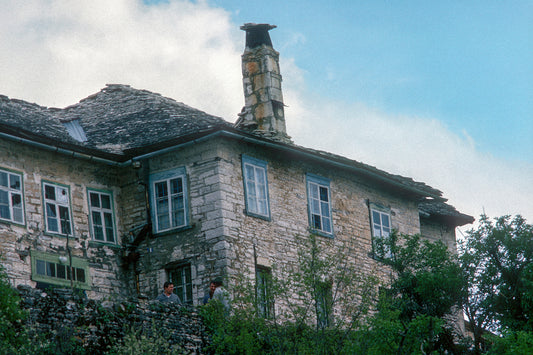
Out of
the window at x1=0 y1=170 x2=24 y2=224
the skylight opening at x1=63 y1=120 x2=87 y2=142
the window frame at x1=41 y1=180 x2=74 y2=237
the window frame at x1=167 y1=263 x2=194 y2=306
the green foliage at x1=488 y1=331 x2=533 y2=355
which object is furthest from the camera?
the skylight opening at x1=63 y1=120 x2=87 y2=142

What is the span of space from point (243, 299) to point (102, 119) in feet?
29.2

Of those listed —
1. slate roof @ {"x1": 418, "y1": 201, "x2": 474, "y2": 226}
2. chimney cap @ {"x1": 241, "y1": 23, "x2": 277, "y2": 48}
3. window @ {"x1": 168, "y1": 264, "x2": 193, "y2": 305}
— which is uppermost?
chimney cap @ {"x1": 241, "y1": 23, "x2": 277, "y2": 48}

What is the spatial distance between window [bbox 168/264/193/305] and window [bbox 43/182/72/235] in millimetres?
2572

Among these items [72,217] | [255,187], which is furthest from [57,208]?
[255,187]

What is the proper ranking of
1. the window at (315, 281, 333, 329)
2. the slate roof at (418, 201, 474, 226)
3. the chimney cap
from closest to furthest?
the window at (315, 281, 333, 329) → the chimney cap → the slate roof at (418, 201, 474, 226)

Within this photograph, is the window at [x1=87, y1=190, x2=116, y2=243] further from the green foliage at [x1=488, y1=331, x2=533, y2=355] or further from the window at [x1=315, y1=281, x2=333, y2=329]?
the green foliage at [x1=488, y1=331, x2=533, y2=355]

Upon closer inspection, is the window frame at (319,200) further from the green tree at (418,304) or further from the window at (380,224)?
the green tree at (418,304)

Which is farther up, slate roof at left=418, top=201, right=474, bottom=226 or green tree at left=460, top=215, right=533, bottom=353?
slate roof at left=418, top=201, right=474, bottom=226

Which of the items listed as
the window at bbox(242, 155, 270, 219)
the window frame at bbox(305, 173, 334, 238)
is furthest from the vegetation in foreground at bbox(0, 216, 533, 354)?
the window at bbox(242, 155, 270, 219)

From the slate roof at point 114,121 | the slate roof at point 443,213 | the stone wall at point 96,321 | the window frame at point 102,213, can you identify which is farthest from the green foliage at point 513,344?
the slate roof at point 443,213

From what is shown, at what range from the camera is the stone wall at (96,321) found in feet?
59.8

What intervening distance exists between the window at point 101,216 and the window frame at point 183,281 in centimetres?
172

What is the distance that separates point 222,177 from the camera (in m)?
24.5

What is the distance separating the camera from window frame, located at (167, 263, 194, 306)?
24141 millimetres
